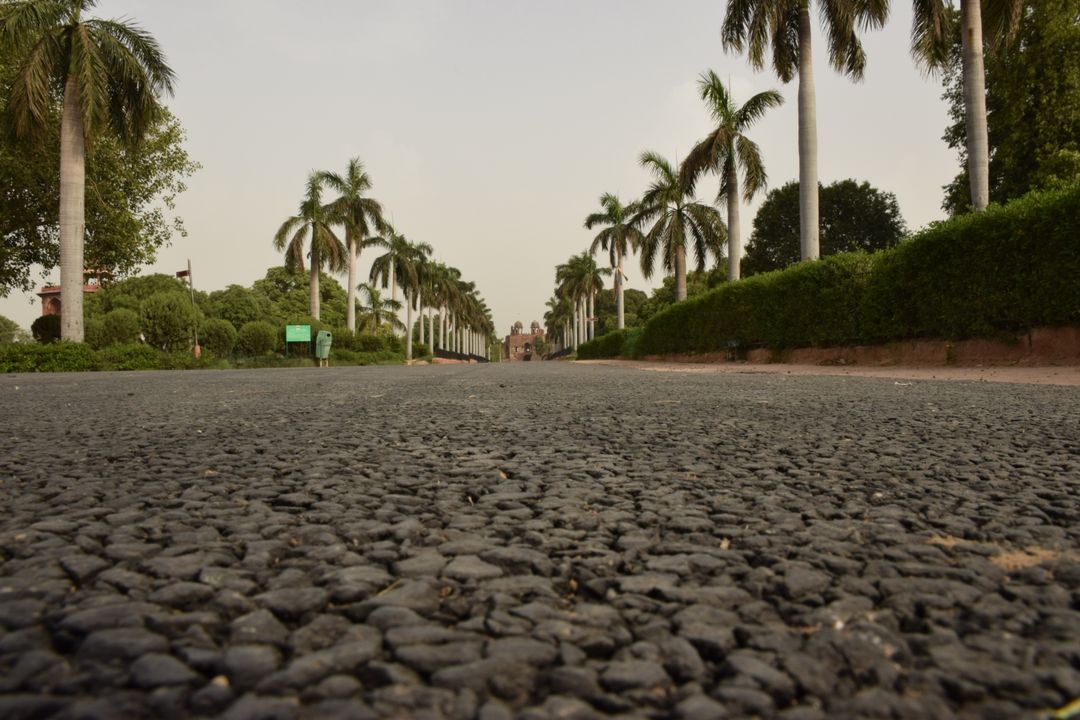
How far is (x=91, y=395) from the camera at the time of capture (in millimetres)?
6918

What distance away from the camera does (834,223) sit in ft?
135

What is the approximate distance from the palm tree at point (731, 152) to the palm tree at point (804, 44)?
4568 millimetres

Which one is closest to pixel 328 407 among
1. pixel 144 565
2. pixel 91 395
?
pixel 91 395

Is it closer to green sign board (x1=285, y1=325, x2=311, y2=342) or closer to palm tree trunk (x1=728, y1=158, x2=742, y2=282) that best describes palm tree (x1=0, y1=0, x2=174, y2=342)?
green sign board (x1=285, y1=325, x2=311, y2=342)

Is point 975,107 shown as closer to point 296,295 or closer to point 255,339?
point 255,339

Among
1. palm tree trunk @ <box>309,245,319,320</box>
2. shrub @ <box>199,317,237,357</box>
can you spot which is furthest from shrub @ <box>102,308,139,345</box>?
palm tree trunk @ <box>309,245,319,320</box>

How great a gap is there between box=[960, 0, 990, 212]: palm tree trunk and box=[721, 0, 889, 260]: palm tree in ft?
12.5

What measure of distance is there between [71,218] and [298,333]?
13146 millimetres

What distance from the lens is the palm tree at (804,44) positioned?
57.2 feet

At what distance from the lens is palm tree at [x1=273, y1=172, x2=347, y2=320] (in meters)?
38.6

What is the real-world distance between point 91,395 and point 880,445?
24.6 feet

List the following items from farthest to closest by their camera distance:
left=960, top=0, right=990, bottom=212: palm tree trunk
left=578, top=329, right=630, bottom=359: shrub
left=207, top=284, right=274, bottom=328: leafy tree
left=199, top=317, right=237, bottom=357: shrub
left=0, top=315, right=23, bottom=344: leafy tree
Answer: left=0, top=315, right=23, bottom=344: leafy tree
left=207, top=284, right=274, bottom=328: leafy tree
left=578, top=329, right=630, bottom=359: shrub
left=199, top=317, right=237, bottom=357: shrub
left=960, top=0, right=990, bottom=212: palm tree trunk

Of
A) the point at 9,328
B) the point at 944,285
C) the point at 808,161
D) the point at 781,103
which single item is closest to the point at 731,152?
the point at 781,103

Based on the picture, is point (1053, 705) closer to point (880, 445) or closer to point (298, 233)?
point (880, 445)
